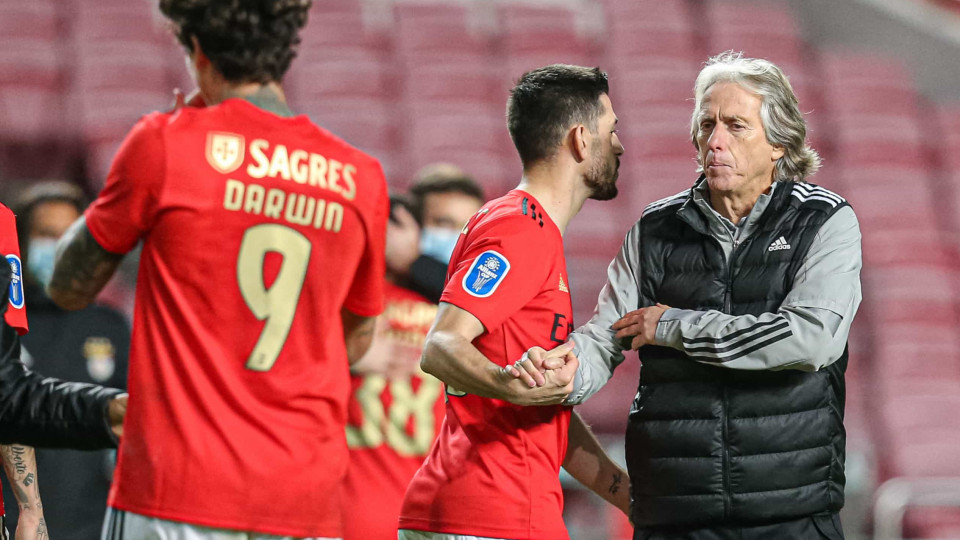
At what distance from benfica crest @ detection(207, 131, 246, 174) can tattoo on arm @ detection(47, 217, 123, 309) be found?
1.02 feet

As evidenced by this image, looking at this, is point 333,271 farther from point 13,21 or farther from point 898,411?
point 13,21

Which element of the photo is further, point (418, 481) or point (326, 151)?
point (418, 481)

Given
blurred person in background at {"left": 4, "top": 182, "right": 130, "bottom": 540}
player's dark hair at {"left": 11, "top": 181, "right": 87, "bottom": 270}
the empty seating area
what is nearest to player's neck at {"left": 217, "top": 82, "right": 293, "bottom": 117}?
blurred person in background at {"left": 4, "top": 182, "right": 130, "bottom": 540}

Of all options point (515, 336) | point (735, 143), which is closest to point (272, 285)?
point (515, 336)

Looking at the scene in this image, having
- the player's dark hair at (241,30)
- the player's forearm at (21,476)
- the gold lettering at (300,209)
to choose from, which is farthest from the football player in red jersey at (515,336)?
the player's forearm at (21,476)

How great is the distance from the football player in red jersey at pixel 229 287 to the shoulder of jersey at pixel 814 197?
126 centimetres

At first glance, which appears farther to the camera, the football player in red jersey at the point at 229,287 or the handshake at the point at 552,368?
the handshake at the point at 552,368

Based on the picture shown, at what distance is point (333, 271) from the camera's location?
8.29 feet

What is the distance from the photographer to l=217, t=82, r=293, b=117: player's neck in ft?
8.25

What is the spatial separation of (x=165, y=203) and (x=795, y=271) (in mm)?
1609

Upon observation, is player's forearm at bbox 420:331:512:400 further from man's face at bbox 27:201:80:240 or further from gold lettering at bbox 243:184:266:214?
man's face at bbox 27:201:80:240

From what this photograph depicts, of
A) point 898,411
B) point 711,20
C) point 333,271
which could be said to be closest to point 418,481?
point 333,271

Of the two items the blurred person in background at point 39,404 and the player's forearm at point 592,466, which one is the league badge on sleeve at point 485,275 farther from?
the blurred person in background at point 39,404

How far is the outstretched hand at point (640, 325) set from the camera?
2.95 m
